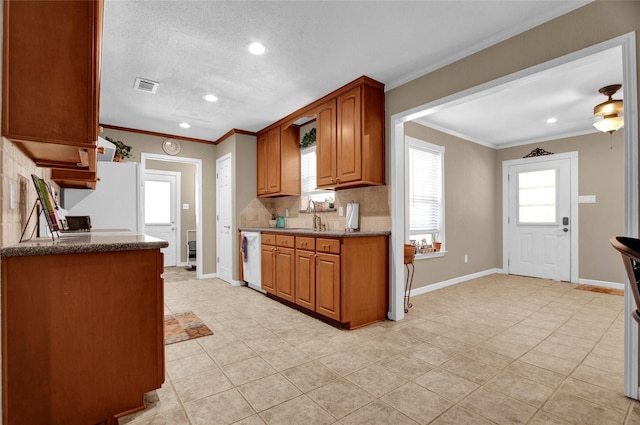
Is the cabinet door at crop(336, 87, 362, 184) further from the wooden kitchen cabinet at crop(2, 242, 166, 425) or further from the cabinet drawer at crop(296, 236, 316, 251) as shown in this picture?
the wooden kitchen cabinet at crop(2, 242, 166, 425)

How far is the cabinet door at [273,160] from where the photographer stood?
4.86m

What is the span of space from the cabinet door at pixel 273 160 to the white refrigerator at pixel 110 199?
187 cm

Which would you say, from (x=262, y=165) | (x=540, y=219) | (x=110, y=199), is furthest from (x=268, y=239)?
(x=540, y=219)

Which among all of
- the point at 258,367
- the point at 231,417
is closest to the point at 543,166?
the point at 258,367

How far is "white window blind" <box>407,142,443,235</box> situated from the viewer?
4559mm

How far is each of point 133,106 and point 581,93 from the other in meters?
5.54

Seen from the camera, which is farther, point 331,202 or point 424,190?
point 424,190

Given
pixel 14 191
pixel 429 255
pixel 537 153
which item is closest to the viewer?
pixel 14 191

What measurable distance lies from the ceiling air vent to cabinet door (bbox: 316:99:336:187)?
1.86 meters

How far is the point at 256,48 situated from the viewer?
2.70 meters

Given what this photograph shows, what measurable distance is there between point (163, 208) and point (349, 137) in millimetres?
5373

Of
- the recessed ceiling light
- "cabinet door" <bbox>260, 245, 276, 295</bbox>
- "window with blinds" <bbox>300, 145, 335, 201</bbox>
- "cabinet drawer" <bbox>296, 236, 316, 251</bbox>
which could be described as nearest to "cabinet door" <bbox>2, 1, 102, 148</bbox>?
the recessed ceiling light

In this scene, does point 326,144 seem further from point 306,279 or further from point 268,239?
point 306,279

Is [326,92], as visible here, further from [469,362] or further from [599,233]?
[599,233]
